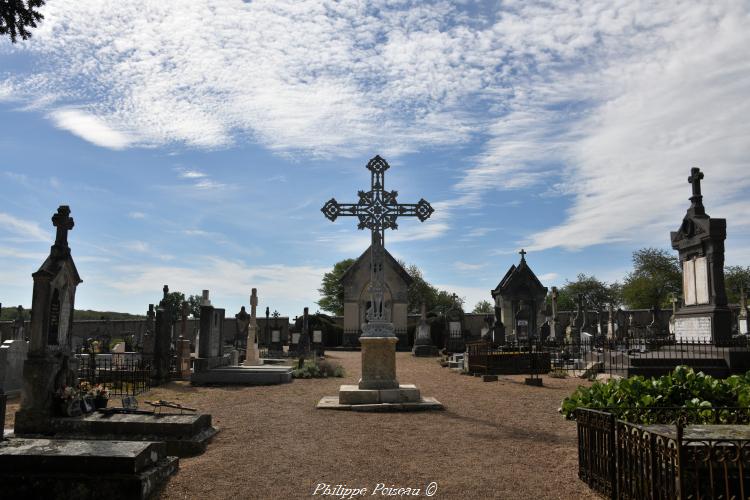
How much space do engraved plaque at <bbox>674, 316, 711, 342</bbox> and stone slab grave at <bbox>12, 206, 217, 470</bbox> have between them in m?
13.3

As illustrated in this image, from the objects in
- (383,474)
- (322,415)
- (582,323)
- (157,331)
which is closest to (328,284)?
(582,323)

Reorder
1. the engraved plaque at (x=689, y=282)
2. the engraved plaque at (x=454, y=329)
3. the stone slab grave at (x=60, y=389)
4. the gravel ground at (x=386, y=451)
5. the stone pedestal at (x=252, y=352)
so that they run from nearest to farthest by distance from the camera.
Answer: the gravel ground at (x=386, y=451) < the stone slab grave at (x=60, y=389) < the engraved plaque at (x=689, y=282) < the stone pedestal at (x=252, y=352) < the engraved plaque at (x=454, y=329)

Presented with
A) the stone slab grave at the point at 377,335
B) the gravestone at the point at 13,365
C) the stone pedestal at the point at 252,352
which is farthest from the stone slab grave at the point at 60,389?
the stone pedestal at the point at 252,352

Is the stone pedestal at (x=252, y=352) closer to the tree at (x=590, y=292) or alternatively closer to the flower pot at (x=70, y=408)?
the flower pot at (x=70, y=408)

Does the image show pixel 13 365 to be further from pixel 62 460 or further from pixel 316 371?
pixel 62 460

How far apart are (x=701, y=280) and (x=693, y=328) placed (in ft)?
4.63

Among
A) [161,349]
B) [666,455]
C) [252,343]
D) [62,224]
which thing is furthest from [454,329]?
[666,455]

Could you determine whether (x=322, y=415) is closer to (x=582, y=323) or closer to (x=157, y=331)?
(x=157, y=331)

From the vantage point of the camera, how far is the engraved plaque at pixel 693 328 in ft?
51.1

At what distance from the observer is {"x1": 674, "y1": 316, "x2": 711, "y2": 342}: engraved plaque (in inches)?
613

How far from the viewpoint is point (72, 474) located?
215 inches

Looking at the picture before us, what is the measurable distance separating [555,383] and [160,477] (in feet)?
43.4

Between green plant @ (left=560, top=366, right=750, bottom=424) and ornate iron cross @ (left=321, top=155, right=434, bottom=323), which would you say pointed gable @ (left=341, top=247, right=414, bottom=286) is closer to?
ornate iron cross @ (left=321, top=155, right=434, bottom=323)

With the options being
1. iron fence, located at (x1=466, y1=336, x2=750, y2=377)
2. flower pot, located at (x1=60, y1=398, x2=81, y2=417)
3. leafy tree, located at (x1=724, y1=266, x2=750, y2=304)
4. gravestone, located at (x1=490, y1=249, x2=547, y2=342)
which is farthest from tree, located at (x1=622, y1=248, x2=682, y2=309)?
flower pot, located at (x1=60, y1=398, x2=81, y2=417)
